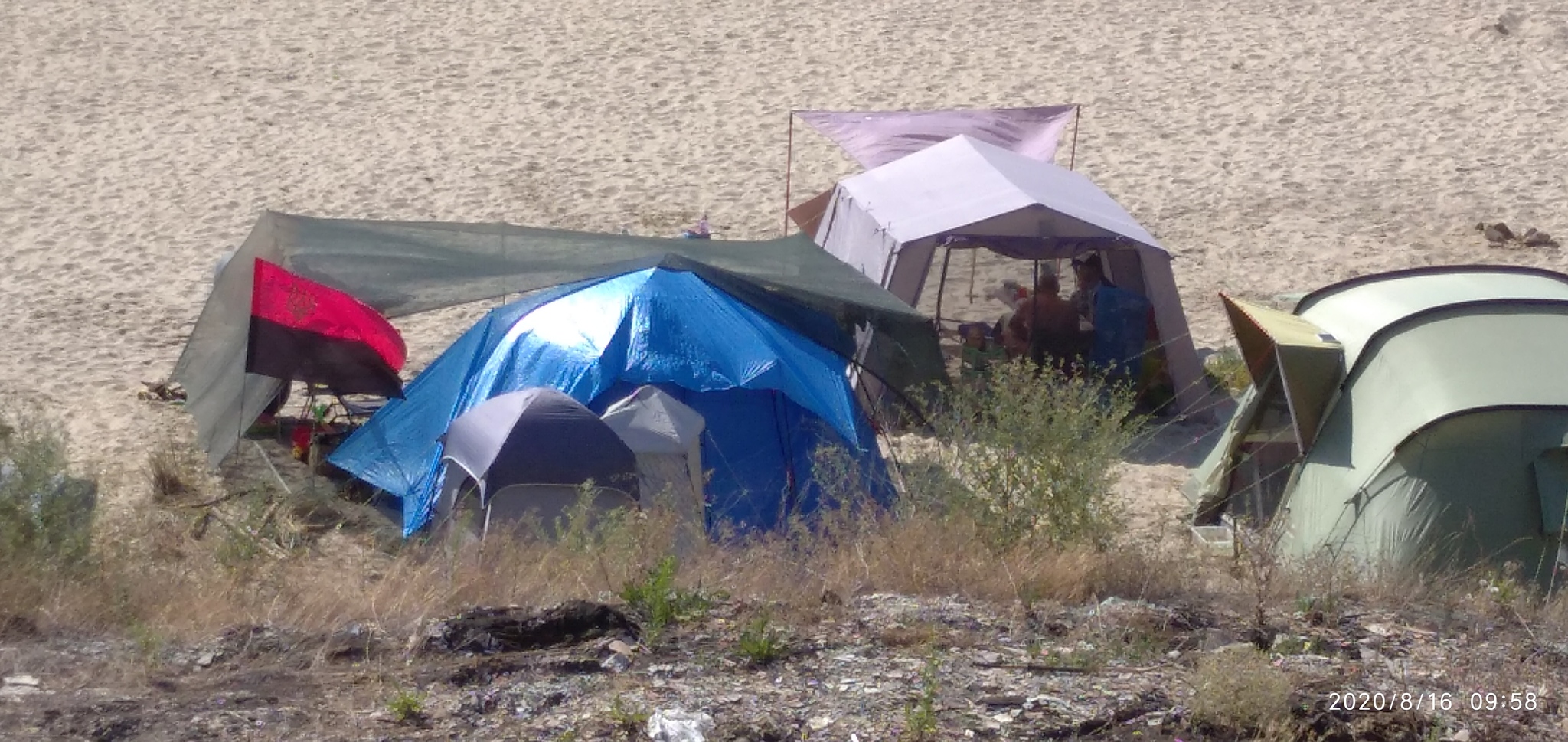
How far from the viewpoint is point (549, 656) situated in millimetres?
5117

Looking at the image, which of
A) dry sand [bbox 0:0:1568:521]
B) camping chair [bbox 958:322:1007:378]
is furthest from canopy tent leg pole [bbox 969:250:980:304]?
camping chair [bbox 958:322:1007:378]

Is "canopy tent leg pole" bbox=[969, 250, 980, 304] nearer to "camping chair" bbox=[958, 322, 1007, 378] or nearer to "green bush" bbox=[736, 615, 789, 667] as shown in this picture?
"camping chair" bbox=[958, 322, 1007, 378]

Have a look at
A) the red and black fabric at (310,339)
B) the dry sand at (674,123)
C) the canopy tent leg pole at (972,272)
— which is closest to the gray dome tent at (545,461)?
the red and black fabric at (310,339)

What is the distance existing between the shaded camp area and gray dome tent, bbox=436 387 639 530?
10.4 feet

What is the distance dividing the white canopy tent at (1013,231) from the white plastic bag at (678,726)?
6746 mm

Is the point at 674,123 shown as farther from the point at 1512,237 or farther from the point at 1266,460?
the point at 1266,460

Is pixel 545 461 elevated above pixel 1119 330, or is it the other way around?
pixel 1119 330

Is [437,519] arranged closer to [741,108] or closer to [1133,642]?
[1133,642]

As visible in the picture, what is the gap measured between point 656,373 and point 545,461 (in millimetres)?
969

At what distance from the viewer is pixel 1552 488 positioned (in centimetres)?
755

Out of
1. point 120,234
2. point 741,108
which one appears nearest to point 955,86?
point 741,108

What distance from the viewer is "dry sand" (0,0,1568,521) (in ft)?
46.8

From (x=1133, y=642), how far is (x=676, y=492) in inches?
126

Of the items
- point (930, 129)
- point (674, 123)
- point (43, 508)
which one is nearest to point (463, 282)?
point (43, 508)
